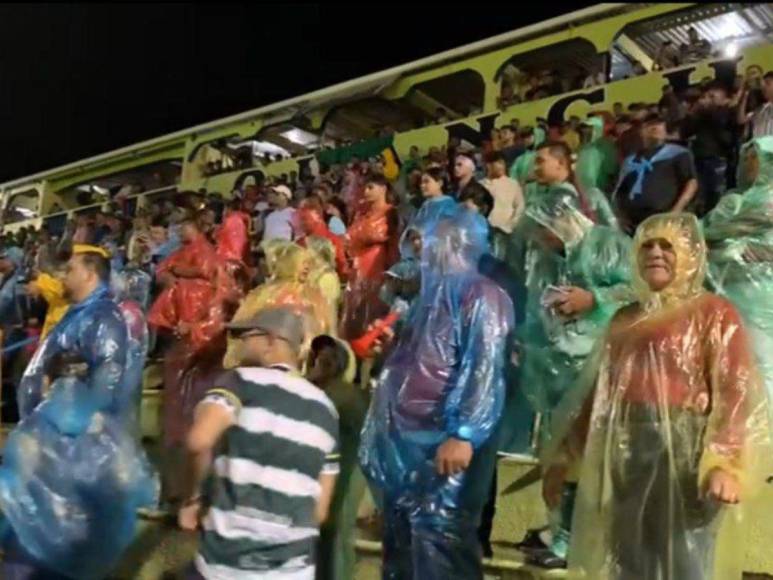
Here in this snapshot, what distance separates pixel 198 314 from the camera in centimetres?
366

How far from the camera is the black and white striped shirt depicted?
1.76 metres

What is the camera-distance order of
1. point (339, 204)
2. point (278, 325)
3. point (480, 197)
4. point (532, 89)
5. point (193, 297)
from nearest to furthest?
point (278, 325), point (480, 197), point (193, 297), point (532, 89), point (339, 204)

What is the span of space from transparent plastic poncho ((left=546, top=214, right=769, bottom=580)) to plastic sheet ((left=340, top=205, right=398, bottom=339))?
146cm

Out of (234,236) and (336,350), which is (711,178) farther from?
(234,236)

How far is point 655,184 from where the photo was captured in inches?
128

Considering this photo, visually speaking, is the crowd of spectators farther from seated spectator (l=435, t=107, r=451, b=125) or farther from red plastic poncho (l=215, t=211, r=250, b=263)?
seated spectator (l=435, t=107, r=451, b=125)

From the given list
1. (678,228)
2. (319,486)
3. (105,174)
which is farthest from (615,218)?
(105,174)

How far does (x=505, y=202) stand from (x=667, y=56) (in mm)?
1088

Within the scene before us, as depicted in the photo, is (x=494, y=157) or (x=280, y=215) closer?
(x=494, y=157)

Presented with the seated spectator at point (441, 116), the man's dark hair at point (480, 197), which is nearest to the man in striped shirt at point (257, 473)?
the man's dark hair at point (480, 197)

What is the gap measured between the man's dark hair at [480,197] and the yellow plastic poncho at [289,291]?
0.62 meters

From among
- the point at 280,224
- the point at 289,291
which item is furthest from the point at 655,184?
the point at 280,224

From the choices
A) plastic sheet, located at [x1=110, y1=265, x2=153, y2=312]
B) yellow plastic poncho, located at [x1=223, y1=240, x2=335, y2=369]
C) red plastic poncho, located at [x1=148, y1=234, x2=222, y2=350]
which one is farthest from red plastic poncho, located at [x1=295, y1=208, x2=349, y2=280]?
plastic sheet, located at [x1=110, y1=265, x2=153, y2=312]

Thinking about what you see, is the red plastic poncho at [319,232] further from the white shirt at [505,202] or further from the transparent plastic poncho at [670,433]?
the transparent plastic poncho at [670,433]
